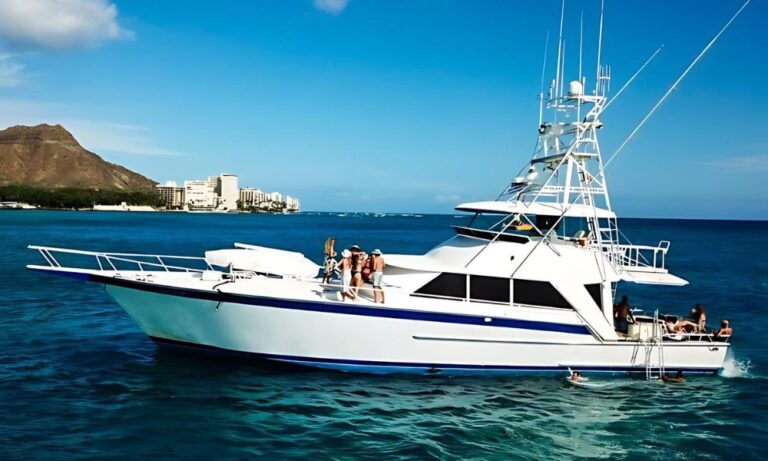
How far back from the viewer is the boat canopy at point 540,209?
14.3 m

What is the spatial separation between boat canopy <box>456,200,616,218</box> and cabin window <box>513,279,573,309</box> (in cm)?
173

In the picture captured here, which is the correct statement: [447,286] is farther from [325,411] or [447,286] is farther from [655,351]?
[655,351]

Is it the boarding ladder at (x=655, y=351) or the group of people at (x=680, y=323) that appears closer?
the boarding ladder at (x=655, y=351)

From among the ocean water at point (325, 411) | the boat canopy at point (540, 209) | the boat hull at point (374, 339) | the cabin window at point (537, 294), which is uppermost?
the boat canopy at point (540, 209)

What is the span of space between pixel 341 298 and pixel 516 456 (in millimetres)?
5083

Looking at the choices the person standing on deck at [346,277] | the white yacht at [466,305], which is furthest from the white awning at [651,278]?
the person standing on deck at [346,277]

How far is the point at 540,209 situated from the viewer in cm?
1451

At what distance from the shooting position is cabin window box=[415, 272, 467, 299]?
13.7 m

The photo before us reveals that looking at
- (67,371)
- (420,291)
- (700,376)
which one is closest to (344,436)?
(420,291)

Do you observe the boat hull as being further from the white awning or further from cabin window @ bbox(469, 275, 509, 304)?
the white awning

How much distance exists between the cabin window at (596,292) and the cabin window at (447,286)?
308 cm

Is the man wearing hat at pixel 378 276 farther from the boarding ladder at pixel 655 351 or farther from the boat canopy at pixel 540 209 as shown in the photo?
the boarding ladder at pixel 655 351

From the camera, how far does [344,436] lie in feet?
33.8

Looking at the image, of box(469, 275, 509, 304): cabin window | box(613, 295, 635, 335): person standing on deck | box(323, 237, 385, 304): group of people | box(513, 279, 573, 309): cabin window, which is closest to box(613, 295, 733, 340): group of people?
box(613, 295, 635, 335): person standing on deck
